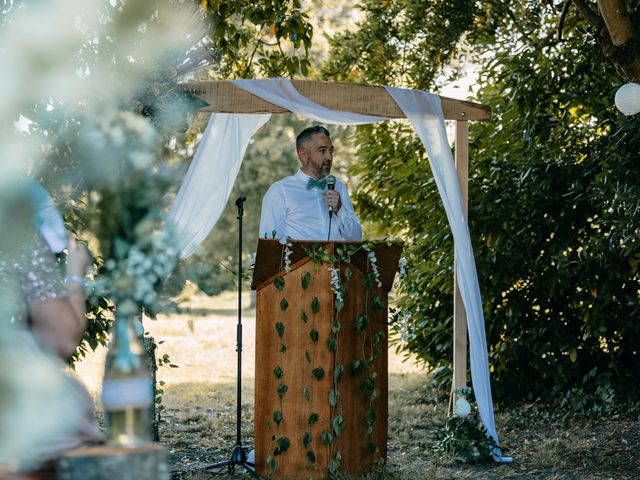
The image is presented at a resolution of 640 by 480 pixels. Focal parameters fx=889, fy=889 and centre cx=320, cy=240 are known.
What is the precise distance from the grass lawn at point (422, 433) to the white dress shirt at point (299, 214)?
1.28 metres

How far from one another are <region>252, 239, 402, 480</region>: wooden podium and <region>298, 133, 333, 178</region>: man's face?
64 centimetres

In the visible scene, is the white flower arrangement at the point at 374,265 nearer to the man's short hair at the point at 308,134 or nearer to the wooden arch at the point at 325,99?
the man's short hair at the point at 308,134

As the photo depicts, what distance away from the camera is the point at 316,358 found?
448 cm

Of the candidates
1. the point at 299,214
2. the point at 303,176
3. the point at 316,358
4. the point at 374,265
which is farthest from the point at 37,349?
the point at 303,176

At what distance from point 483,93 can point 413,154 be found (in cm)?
79

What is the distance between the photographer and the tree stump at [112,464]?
1985 millimetres

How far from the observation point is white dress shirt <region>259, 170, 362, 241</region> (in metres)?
4.84

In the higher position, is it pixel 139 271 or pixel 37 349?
pixel 139 271

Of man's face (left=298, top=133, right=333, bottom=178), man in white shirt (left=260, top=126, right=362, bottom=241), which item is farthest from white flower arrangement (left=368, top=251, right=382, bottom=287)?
man's face (left=298, top=133, right=333, bottom=178)

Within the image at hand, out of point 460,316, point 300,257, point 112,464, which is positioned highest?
point 300,257

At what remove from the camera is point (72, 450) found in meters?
2.10

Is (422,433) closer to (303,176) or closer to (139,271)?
(303,176)

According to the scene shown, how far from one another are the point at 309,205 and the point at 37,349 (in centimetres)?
279

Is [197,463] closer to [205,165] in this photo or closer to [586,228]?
[205,165]
